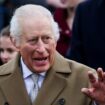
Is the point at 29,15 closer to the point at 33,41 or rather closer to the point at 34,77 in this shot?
the point at 33,41

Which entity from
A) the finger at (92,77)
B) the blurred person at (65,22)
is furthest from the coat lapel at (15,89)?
the blurred person at (65,22)

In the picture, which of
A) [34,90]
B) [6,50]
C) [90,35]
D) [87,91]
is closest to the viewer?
[87,91]

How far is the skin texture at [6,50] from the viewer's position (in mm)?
7727

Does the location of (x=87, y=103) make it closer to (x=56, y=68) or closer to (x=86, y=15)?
(x=56, y=68)

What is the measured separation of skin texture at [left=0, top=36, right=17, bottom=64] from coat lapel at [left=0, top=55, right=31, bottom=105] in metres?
1.55

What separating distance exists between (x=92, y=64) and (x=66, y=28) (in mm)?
1176

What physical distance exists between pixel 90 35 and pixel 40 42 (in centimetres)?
127

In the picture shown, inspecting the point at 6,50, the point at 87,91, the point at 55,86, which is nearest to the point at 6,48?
the point at 6,50

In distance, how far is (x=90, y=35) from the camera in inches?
277

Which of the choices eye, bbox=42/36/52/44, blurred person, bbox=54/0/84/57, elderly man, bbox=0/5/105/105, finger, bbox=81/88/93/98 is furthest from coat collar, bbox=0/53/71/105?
blurred person, bbox=54/0/84/57

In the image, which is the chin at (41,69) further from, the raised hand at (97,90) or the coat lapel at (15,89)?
the raised hand at (97,90)

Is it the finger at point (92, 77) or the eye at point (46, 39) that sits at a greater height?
the eye at point (46, 39)

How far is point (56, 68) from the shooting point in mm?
6113

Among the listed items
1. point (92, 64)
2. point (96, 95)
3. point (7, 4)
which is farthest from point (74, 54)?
point (7, 4)
